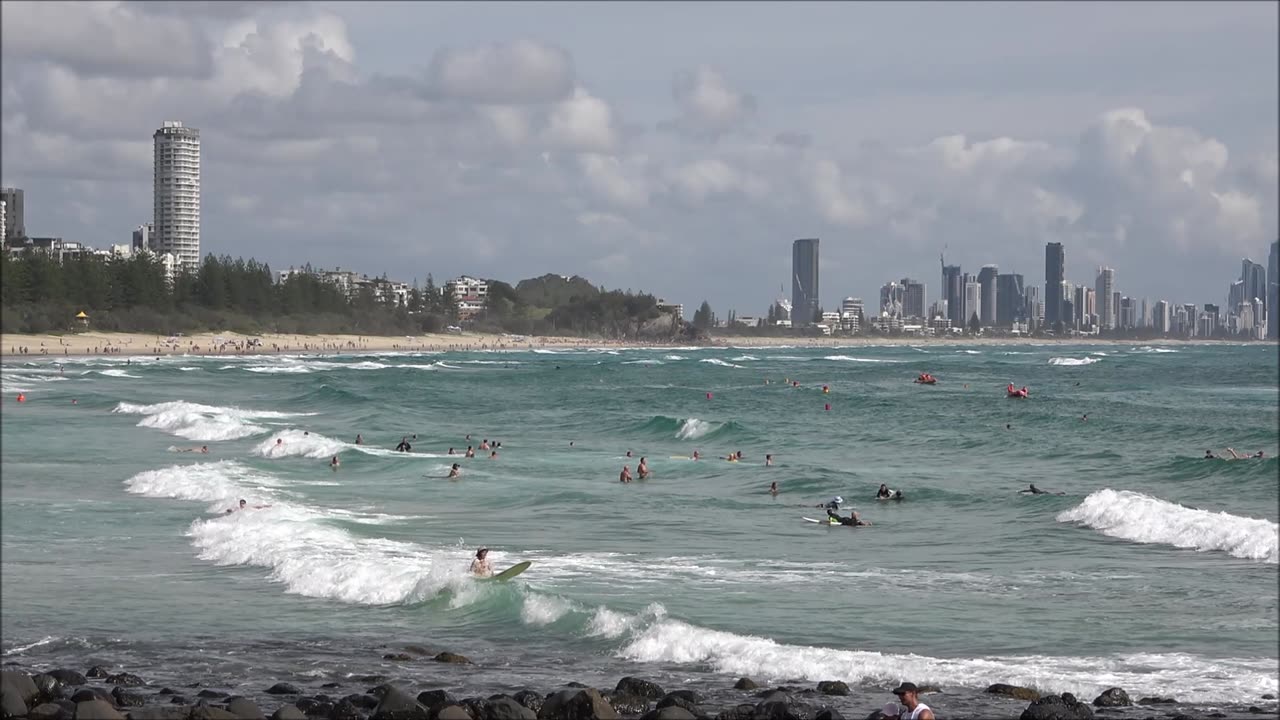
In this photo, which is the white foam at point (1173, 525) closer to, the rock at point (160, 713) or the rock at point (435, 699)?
the rock at point (435, 699)

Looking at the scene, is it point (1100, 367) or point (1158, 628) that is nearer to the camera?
point (1158, 628)

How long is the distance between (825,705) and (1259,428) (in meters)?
59.4

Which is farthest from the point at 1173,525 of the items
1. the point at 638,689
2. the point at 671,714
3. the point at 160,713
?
the point at 160,713

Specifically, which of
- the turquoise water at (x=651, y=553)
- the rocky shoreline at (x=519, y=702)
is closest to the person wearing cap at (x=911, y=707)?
the rocky shoreline at (x=519, y=702)

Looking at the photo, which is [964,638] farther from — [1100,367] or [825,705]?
[1100,367]

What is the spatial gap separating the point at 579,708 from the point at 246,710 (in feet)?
12.1

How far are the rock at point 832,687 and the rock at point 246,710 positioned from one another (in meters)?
7.01

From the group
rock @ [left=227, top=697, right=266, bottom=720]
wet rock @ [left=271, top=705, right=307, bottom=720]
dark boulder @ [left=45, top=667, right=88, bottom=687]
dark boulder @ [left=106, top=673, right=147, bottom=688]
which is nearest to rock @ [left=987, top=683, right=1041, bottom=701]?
wet rock @ [left=271, top=705, right=307, bottom=720]

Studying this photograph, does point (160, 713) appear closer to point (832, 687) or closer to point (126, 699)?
point (126, 699)

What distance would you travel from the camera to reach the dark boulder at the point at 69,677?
16453 mm

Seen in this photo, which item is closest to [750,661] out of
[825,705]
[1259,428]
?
[825,705]

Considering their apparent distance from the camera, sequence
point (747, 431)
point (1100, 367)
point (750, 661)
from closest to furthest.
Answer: point (750, 661), point (747, 431), point (1100, 367)

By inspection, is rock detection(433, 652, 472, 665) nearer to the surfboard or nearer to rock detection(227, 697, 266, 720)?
rock detection(227, 697, 266, 720)

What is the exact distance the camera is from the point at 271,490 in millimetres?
39625
